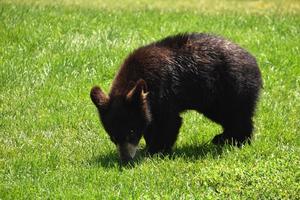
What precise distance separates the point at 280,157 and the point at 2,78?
4.65 metres

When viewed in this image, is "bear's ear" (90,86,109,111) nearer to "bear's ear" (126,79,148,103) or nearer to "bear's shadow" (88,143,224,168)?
"bear's ear" (126,79,148,103)

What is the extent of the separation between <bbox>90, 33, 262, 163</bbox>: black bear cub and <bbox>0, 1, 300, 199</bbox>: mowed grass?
281mm

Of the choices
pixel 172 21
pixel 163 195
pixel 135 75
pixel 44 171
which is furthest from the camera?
pixel 172 21

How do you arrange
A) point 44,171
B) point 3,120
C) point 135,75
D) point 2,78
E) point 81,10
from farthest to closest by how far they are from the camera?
point 81,10, point 2,78, point 3,120, point 135,75, point 44,171

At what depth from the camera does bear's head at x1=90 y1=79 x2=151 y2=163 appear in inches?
284

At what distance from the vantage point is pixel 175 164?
7195 millimetres

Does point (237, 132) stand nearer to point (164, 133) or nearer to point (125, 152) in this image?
point (164, 133)

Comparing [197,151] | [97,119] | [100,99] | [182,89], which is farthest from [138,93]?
[97,119]

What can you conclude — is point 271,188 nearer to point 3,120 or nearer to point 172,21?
point 3,120

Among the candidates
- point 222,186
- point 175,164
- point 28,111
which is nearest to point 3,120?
point 28,111

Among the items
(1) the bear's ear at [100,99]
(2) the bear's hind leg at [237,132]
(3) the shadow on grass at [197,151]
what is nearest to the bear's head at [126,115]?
(1) the bear's ear at [100,99]

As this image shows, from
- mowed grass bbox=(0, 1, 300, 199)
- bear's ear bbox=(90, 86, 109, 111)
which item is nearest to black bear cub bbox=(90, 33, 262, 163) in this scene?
bear's ear bbox=(90, 86, 109, 111)

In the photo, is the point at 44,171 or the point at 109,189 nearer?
the point at 109,189

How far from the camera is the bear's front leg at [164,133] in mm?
7637
